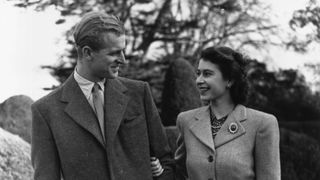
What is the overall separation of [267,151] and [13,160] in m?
3.17

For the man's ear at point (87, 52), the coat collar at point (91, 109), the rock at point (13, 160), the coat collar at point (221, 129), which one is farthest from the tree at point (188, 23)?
the man's ear at point (87, 52)

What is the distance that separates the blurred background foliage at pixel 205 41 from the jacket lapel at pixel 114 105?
15.3 ft

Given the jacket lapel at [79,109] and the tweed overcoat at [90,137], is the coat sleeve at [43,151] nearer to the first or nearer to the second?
the tweed overcoat at [90,137]

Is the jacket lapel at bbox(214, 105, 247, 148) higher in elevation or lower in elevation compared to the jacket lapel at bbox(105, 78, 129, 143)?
lower

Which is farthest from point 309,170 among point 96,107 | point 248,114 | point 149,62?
point 96,107

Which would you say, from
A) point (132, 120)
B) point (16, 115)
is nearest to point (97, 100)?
point (132, 120)

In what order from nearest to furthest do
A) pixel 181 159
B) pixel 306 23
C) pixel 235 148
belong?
pixel 235 148, pixel 181 159, pixel 306 23

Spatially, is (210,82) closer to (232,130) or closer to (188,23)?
(232,130)

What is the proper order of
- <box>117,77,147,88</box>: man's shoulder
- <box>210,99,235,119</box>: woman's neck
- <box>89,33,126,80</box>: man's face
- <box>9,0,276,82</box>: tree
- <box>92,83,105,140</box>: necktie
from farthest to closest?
<box>9,0,276,82</box>: tree
<box>210,99,235,119</box>: woman's neck
<box>117,77,147,88</box>: man's shoulder
<box>92,83,105,140</box>: necktie
<box>89,33,126,80</box>: man's face

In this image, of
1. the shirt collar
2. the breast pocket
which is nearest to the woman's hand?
the breast pocket

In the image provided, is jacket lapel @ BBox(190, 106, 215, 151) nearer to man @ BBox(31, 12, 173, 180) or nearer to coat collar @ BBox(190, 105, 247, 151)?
coat collar @ BBox(190, 105, 247, 151)

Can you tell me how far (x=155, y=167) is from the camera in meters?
3.46

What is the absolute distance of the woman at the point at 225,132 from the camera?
356cm

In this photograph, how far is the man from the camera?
3262 mm
